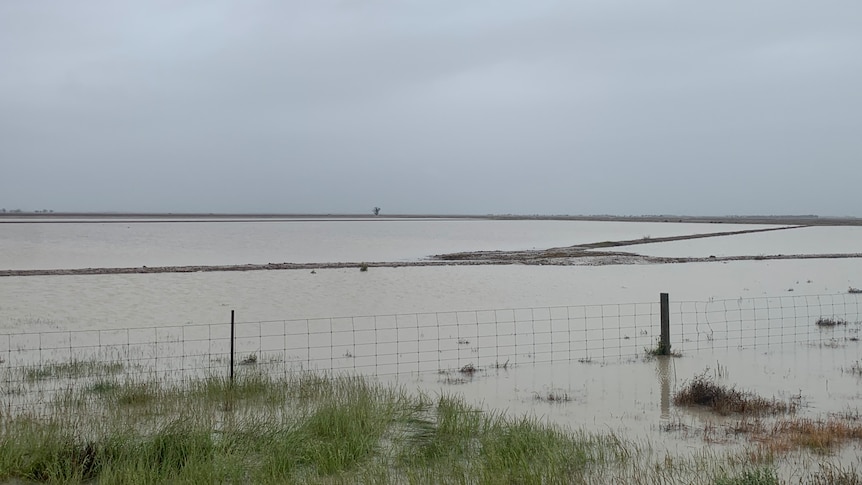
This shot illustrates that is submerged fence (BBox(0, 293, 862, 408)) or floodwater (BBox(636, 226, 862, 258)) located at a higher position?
floodwater (BBox(636, 226, 862, 258))

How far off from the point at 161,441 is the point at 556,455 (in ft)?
11.1

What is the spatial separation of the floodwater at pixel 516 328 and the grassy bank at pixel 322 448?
1071 millimetres

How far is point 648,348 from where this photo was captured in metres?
11.7

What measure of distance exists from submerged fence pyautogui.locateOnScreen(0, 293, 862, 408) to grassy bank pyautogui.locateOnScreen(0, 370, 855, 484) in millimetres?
1987

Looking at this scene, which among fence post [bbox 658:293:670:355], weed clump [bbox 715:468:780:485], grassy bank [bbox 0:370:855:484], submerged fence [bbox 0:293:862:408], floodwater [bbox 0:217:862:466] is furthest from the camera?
fence post [bbox 658:293:670:355]

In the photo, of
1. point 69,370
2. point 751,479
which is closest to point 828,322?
point 751,479

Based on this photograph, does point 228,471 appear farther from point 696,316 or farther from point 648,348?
point 696,316

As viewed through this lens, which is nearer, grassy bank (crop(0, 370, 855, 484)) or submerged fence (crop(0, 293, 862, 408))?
grassy bank (crop(0, 370, 855, 484))

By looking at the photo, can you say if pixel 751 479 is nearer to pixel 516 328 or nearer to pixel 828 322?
pixel 516 328

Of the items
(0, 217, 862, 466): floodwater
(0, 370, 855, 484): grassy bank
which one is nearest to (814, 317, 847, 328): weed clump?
(0, 217, 862, 466): floodwater

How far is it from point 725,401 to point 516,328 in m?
6.46

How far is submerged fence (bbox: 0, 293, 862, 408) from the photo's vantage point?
1024 cm

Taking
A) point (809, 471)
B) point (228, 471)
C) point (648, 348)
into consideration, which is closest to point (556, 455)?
point (809, 471)

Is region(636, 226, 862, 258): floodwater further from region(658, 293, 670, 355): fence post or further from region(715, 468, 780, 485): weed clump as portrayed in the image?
region(715, 468, 780, 485): weed clump
